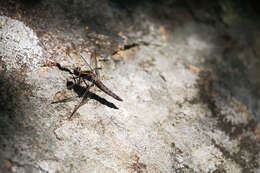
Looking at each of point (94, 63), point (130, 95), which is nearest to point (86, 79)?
point (94, 63)

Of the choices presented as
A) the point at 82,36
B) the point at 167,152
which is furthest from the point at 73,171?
the point at 82,36

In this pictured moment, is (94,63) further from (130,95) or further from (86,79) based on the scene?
(130,95)

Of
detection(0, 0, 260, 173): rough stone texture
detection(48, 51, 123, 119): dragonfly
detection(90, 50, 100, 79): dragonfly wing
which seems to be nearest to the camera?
detection(0, 0, 260, 173): rough stone texture

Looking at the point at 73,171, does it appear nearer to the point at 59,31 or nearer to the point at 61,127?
the point at 61,127

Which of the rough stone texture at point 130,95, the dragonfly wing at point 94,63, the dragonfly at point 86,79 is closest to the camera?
the rough stone texture at point 130,95

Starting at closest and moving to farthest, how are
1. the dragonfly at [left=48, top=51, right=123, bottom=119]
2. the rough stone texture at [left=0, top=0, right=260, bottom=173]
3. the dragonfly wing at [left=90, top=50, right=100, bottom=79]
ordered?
1. the rough stone texture at [left=0, top=0, right=260, bottom=173]
2. the dragonfly at [left=48, top=51, right=123, bottom=119]
3. the dragonfly wing at [left=90, top=50, right=100, bottom=79]

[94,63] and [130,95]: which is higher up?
[94,63]

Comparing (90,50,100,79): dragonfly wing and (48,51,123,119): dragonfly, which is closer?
(48,51,123,119): dragonfly

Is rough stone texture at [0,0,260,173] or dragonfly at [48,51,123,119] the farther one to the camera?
dragonfly at [48,51,123,119]
